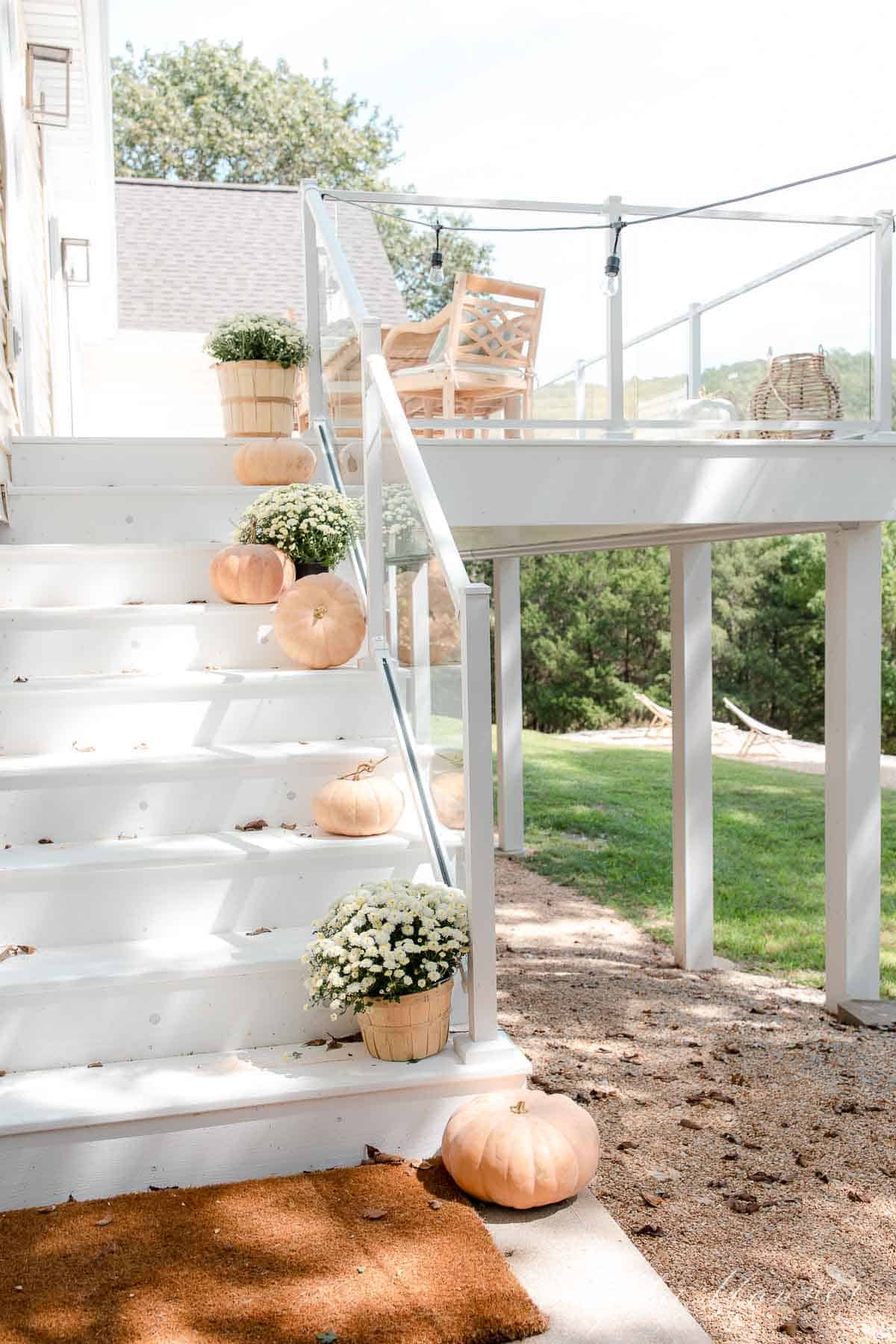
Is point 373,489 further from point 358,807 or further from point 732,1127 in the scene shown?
point 732,1127

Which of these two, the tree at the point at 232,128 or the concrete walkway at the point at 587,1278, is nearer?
the concrete walkway at the point at 587,1278

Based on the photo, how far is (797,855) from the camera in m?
10.9

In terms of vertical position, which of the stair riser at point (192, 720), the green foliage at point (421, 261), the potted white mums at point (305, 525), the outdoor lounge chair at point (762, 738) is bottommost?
the outdoor lounge chair at point (762, 738)

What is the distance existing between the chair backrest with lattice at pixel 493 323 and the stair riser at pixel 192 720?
2.99 meters

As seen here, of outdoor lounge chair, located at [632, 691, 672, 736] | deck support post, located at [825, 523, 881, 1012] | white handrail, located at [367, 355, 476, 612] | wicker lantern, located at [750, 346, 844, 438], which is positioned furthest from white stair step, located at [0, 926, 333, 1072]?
outdoor lounge chair, located at [632, 691, 672, 736]

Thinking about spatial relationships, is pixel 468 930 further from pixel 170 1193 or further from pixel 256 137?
pixel 256 137

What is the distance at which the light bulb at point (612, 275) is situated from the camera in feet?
16.5

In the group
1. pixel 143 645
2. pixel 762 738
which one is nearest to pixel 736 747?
pixel 762 738

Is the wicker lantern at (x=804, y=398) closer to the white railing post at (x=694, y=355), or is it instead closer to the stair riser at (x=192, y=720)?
the white railing post at (x=694, y=355)

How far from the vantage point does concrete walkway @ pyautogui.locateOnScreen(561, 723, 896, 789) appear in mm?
16203

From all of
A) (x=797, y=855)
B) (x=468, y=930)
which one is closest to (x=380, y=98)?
(x=797, y=855)

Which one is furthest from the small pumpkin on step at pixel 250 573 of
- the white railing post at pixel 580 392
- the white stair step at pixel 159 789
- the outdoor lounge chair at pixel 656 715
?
the outdoor lounge chair at pixel 656 715

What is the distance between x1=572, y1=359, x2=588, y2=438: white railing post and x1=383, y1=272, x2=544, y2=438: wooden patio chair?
0.27 meters

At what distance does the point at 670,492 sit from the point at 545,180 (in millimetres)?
29551
